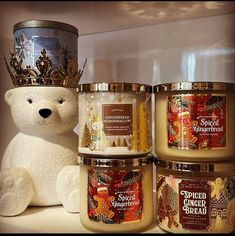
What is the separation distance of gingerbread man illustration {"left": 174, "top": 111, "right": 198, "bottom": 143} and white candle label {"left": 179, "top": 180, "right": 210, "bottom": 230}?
75mm

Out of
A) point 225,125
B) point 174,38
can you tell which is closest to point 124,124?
point 225,125

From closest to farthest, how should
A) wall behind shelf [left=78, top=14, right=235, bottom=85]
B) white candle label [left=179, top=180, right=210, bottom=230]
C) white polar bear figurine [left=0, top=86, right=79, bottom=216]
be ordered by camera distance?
white candle label [left=179, top=180, right=210, bottom=230]
white polar bear figurine [left=0, top=86, right=79, bottom=216]
wall behind shelf [left=78, top=14, right=235, bottom=85]

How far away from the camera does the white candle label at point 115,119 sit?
60 cm

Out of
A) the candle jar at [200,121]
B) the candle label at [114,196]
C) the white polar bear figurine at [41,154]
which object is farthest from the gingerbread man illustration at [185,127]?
the white polar bear figurine at [41,154]

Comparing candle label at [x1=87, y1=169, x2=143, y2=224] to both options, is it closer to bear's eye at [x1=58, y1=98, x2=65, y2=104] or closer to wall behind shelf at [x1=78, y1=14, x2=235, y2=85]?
bear's eye at [x1=58, y1=98, x2=65, y2=104]

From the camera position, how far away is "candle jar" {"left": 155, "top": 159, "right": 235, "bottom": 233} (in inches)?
23.2

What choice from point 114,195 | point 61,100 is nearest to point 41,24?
point 61,100

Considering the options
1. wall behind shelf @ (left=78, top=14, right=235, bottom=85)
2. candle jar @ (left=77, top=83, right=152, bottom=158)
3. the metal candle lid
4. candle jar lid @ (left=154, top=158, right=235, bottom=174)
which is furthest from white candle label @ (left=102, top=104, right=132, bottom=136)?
wall behind shelf @ (left=78, top=14, right=235, bottom=85)

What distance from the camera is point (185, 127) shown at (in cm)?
60

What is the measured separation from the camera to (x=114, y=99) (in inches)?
Answer: 24.0

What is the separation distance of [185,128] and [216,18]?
1.27 ft

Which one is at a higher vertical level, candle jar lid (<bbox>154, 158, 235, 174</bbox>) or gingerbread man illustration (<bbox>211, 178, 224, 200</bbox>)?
candle jar lid (<bbox>154, 158, 235, 174</bbox>)

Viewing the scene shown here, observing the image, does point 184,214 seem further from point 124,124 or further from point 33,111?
point 33,111

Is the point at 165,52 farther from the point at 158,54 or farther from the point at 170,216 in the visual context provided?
the point at 170,216
